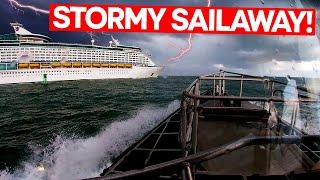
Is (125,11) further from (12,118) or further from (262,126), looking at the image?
(12,118)

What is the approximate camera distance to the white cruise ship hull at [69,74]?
81.6 m

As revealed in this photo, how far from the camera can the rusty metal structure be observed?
191 centimetres

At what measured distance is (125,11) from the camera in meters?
12.9

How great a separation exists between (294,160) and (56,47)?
10105cm

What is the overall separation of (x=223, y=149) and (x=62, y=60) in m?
99.1

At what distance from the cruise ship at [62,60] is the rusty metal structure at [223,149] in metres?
82.2

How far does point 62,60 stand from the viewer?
96.6m

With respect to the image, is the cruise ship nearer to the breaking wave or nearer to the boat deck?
the breaking wave

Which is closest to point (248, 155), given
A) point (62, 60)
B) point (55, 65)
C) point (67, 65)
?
point (55, 65)

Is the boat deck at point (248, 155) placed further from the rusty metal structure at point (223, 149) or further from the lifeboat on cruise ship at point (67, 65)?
the lifeboat on cruise ship at point (67, 65)

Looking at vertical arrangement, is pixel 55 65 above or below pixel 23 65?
above

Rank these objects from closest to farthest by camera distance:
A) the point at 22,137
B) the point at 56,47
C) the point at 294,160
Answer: the point at 294,160
the point at 22,137
the point at 56,47

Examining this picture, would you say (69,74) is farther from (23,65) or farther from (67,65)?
(23,65)

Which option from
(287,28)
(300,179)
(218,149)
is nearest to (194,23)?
(287,28)
